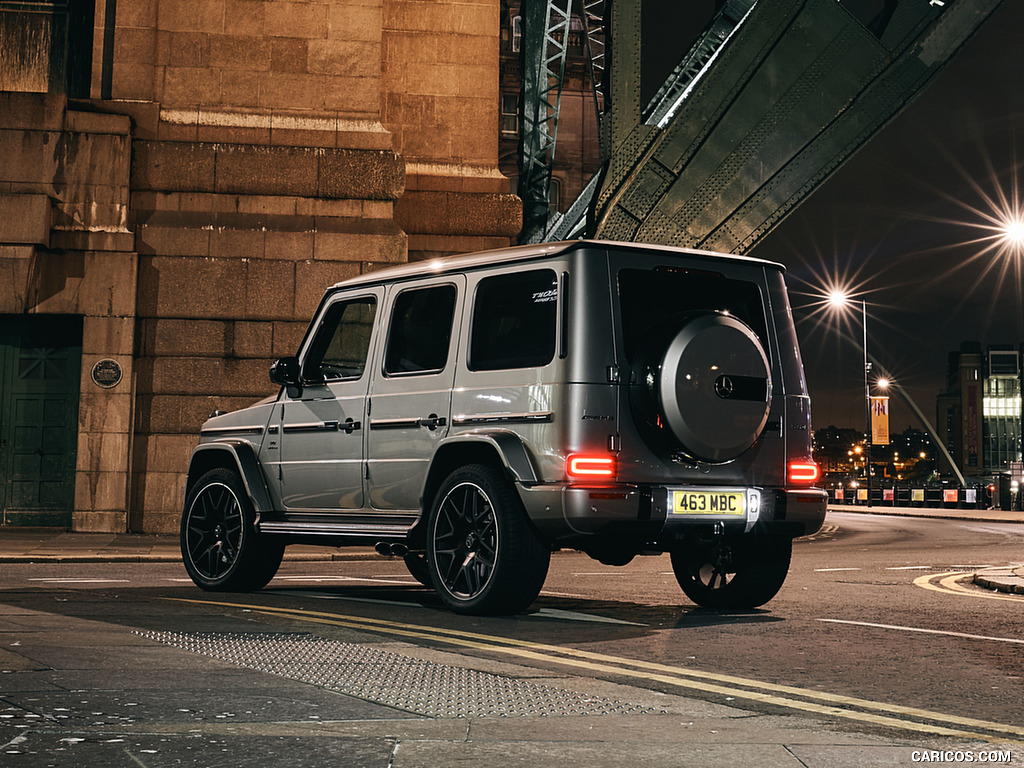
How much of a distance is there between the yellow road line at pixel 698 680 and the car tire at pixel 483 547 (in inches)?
21.8

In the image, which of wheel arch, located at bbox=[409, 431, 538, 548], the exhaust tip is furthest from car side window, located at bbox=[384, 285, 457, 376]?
the exhaust tip

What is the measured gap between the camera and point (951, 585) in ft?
41.3

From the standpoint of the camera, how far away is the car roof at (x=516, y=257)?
8141 mm

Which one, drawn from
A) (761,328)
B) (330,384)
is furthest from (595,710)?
(330,384)

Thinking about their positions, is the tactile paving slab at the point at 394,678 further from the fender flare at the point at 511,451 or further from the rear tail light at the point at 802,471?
the rear tail light at the point at 802,471

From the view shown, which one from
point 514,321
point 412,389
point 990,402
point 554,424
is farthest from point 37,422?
point 990,402

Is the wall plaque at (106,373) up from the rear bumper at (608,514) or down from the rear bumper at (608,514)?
up

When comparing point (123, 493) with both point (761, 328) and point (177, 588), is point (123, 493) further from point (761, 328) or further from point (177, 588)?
point (761, 328)

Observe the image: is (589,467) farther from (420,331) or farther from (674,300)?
(420,331)

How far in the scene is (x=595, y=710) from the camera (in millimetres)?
5086

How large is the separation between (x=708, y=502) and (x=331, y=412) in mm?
2836

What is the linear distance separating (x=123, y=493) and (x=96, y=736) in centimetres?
1500

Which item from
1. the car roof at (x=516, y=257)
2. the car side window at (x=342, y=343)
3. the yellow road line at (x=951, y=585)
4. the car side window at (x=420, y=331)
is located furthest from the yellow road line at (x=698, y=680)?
the yellow road line at (x=951, y=585)

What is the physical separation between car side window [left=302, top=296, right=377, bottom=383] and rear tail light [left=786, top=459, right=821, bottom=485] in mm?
2982
